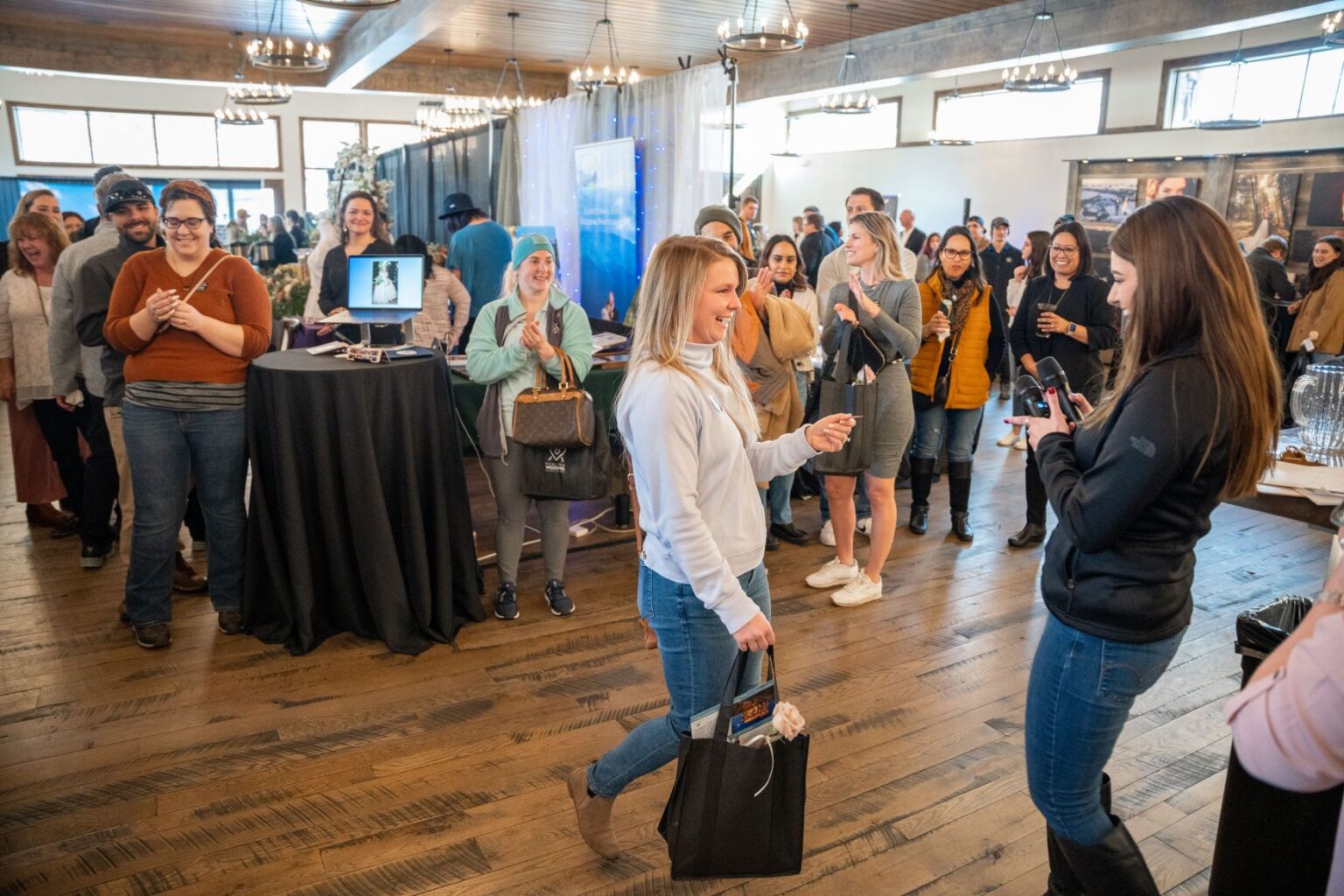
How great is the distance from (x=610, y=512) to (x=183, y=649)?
2206 mm

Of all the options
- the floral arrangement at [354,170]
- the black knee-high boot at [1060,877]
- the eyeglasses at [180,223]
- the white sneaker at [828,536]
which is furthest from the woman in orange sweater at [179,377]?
the floral arrangement at [354,170]

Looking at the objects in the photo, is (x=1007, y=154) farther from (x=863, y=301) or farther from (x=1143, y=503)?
(x=1143, y=503)

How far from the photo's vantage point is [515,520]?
11.6 feet

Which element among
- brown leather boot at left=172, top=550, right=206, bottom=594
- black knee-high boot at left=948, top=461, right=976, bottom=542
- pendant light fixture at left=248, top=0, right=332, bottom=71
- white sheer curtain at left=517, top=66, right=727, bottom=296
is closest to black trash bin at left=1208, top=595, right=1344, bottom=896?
black knee-high boot at left=948, top=461, right=976, bottom=542

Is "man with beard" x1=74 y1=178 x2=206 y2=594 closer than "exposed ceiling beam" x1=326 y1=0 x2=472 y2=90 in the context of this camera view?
Yes

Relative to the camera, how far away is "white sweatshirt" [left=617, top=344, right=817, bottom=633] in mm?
1637

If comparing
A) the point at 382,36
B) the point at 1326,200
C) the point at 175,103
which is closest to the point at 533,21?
the point at 382,36

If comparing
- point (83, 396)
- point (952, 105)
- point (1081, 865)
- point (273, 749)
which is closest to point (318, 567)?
point (273, 749)

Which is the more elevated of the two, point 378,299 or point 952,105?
point 952,105

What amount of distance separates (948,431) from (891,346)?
1.07m

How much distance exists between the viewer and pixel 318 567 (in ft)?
10.7

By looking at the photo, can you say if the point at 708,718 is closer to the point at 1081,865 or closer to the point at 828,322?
the point at 1081,865

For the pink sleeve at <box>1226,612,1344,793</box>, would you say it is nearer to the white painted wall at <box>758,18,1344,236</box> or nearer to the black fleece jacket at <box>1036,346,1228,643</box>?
the black fleece jacket at <box>1036,346,1228,643</box>

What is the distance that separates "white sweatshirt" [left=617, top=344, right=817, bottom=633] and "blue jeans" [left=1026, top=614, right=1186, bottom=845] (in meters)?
0.53
